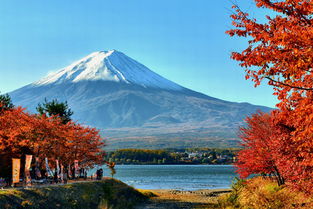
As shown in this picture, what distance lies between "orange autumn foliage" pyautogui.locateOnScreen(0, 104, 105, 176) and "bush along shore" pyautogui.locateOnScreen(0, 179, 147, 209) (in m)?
6.09

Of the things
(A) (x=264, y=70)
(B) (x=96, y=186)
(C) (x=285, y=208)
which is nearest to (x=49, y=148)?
(B) (x=96, y=186)

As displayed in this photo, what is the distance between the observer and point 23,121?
115 ft

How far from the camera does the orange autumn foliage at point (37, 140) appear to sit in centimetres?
3388

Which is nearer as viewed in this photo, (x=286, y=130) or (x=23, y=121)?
(x=286, y=130)

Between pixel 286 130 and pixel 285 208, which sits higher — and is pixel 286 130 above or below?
above

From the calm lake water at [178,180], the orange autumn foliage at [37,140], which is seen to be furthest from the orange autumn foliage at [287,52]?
the calm lake water at [178,180]

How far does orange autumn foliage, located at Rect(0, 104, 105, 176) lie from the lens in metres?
33.9

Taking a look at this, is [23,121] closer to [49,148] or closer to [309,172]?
[49,148]

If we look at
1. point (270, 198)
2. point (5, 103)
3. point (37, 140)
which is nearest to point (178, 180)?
point (5, 103)

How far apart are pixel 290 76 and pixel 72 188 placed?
2262 cm

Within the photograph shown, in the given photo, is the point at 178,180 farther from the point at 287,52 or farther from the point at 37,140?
the point at 287,52

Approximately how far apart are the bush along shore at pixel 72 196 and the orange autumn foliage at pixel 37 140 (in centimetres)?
609

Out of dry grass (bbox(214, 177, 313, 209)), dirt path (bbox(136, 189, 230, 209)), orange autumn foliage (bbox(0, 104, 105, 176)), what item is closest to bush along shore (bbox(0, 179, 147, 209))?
dirt path (bbox(136, 189, 230, 209))


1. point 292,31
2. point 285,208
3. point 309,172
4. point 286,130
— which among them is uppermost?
point 292,31
